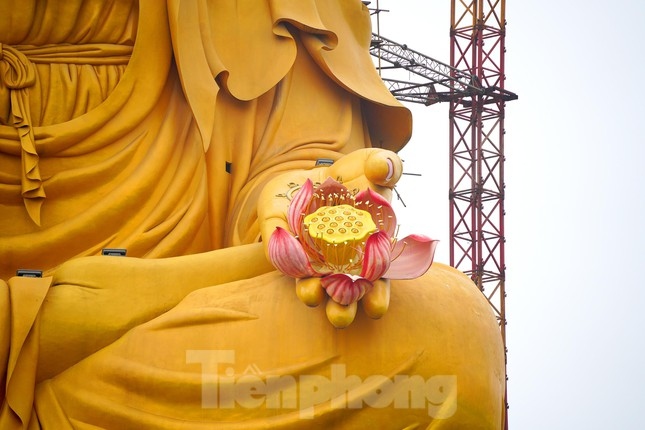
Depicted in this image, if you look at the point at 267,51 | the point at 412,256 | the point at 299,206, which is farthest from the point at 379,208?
the point at 267,51

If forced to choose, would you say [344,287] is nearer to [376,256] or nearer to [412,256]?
[376,256]

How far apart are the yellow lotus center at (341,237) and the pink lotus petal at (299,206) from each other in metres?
0.11

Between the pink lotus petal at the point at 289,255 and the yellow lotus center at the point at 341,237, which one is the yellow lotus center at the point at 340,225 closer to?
the yellow lotus center at the point at 341,237

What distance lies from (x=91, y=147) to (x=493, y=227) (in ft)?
28.4

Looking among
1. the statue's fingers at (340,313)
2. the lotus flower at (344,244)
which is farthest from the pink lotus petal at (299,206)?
the statue's fingers at (340,313)

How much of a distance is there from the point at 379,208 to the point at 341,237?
0.44 meters

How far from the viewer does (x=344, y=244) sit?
29.6 feet

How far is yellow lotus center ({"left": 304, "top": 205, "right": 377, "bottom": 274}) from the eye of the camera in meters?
9.03

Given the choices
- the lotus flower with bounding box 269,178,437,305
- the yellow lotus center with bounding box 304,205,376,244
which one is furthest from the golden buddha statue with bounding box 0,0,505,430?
the yellow lotus center with bounding box 304,205,376,244

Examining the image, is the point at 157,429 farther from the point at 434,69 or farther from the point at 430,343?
the point at 434,69

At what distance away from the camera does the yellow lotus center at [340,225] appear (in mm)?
9039

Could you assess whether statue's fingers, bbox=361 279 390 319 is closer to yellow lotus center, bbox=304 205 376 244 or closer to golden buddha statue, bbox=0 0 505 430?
golden buddha statue, bbox=0 0 505 430

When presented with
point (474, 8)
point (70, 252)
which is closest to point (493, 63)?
point (474, 8)

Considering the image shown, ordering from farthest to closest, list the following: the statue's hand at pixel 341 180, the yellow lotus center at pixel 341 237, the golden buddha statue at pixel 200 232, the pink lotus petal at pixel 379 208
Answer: the statue's hand at pixel 341 180, the pink lotus petal at pixel 379 208, the golden buddha statue at pixel 200 232, the yellow lotus center at pixel 341 237
